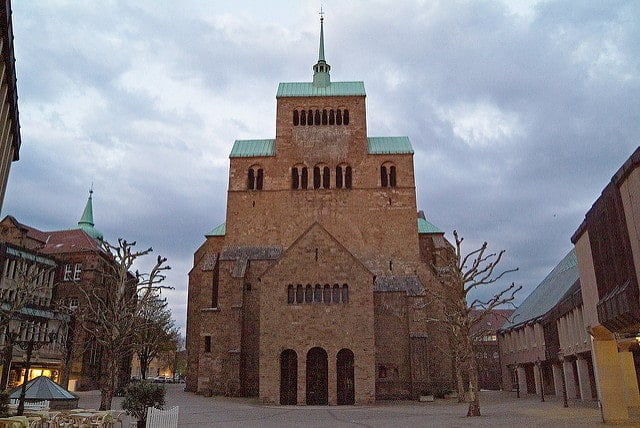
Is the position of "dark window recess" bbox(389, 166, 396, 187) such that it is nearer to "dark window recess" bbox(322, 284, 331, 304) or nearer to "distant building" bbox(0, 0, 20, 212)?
"dark window recess" bbox(322, 284, 331, 304)

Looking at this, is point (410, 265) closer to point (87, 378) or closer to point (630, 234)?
point (630, 234)

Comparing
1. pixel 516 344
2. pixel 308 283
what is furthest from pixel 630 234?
pixel 516 344

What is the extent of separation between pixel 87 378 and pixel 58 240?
17328mm

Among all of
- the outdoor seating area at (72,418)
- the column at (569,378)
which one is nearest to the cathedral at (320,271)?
the column at (569,378)

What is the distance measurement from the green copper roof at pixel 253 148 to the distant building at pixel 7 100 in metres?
27.7

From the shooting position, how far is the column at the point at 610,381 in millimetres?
20688

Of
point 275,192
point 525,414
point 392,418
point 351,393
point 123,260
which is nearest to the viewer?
point 392,418

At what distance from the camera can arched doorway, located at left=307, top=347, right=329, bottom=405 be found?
36562mm

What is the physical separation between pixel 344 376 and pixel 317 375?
1942 millimetres

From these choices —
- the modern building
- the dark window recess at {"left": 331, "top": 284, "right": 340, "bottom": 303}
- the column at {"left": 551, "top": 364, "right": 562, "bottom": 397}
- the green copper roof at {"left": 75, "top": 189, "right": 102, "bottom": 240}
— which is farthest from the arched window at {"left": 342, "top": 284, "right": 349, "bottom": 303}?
the green copper roof at {"left": 75, "top": 189, "right": 102, "bottom": 240}

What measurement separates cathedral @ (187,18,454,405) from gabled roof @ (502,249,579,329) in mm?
10175

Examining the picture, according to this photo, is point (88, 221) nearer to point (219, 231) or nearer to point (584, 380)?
point (219, 231)

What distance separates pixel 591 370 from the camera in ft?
127

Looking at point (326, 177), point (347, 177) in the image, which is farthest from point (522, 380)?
point (326, 177)
